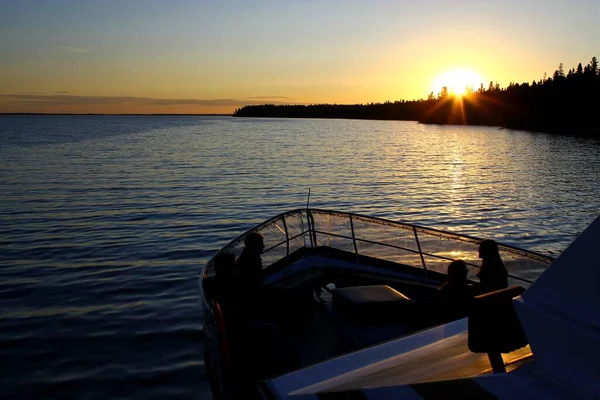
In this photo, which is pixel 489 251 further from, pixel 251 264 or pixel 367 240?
pixel 251 264

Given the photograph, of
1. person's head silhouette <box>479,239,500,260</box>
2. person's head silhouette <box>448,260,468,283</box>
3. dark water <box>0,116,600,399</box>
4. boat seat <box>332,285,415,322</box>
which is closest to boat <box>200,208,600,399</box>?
boat seat <box>332,285,415,322</box>

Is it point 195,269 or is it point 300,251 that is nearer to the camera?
point 300,251

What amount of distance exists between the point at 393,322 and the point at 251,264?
86.8 inches

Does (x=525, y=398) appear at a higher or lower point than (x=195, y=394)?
higher

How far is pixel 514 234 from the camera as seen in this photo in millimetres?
23031

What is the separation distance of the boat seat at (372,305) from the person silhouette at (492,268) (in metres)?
1.08

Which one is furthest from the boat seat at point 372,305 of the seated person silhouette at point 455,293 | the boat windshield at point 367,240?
the boat windshield at point 367,240

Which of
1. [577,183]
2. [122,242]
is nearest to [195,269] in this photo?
[122,242]

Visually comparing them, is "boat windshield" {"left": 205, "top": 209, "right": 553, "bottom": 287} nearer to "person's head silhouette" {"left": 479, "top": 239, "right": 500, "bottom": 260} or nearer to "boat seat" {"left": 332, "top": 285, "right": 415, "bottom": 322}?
"person's head silhouette" {"left": 479, "top": 239, "right": 500, "bottom": 260}

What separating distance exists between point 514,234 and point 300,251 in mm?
16620

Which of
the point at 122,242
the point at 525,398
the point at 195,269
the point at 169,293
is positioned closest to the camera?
the point at 525,398

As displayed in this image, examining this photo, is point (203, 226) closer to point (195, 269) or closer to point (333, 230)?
point (195, 269)

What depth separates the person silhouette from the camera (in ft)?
23.2

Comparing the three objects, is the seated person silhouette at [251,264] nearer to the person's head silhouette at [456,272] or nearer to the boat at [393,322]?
the boat at [393,322]
